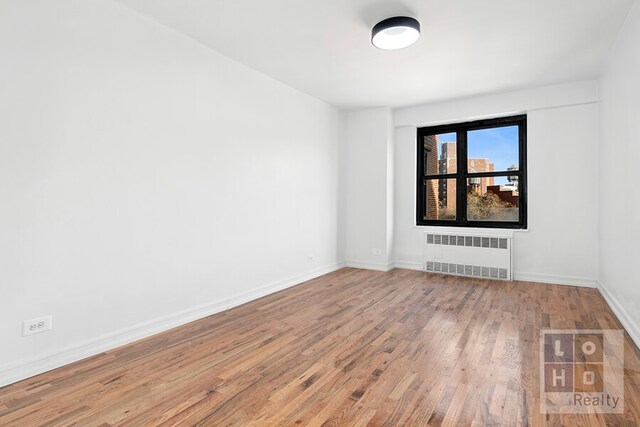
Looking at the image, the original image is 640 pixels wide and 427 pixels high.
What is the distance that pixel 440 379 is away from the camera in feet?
6.89

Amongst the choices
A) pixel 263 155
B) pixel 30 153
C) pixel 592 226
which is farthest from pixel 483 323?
pixel 30 153

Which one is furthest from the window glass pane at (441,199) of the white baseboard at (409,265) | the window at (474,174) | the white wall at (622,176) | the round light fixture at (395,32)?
the round light fixture at (395,32)

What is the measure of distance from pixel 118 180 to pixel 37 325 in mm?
1118

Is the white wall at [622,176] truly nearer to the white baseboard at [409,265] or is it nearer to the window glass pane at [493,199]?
the window glass pane at [493,199]

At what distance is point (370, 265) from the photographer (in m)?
5.57

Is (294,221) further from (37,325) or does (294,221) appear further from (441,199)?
(37,325)

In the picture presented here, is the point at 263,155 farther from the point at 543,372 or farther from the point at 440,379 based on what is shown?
the point at 543,372

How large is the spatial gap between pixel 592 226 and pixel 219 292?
184 inches

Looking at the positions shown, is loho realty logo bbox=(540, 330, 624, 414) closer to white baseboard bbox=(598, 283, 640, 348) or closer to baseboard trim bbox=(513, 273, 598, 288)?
white baseboard bbox=(598, 283, 640, 348)

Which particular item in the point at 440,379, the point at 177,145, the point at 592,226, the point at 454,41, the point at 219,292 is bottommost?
the point at 440,379

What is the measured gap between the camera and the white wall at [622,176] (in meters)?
2.67

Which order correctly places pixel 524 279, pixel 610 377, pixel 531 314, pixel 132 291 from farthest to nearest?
pixel 524 279, pixel 531 314, pixel 132 291, pixel 610 377

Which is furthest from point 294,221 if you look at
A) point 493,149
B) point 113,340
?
point 493,149

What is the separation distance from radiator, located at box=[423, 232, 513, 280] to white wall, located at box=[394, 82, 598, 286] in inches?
Answer: 8.2
